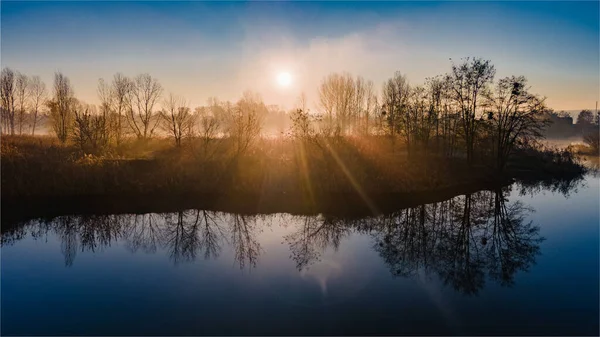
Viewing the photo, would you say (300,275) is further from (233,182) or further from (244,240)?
(233,182)

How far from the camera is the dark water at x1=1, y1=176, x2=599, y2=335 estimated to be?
1027 cm

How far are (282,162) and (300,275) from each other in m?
18.6

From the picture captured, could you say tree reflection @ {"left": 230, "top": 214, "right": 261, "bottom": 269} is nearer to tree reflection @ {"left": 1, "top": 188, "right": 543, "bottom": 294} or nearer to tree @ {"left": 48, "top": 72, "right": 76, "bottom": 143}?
tree reflection @ {"left": 1, "top": 188, "right": 543, "bottom": 294}

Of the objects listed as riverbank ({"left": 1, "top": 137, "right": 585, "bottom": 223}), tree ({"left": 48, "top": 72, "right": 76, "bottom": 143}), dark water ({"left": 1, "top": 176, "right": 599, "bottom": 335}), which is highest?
tree ({"left": 48, "top": 72, "right": 76, "bottom": 143})

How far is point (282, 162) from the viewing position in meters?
31.5

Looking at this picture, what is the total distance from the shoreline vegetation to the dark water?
155 inches

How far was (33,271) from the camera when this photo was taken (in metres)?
13.8

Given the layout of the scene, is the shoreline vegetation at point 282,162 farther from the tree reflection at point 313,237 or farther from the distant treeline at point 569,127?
the distant treeline at point 569,127

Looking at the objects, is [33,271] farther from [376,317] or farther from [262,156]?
[262,156]

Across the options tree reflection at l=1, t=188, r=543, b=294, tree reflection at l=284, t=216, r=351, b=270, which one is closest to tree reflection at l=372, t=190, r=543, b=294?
tree reflection at l=1, t=188, r=543, b=294

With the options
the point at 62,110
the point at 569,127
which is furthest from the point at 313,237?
the point at 569,127

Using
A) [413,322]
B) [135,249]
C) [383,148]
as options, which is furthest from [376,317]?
[383,148]

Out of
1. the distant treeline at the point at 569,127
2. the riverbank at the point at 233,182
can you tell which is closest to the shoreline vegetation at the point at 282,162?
the riverbank at the point at 233,182

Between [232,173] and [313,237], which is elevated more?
[232,173]
